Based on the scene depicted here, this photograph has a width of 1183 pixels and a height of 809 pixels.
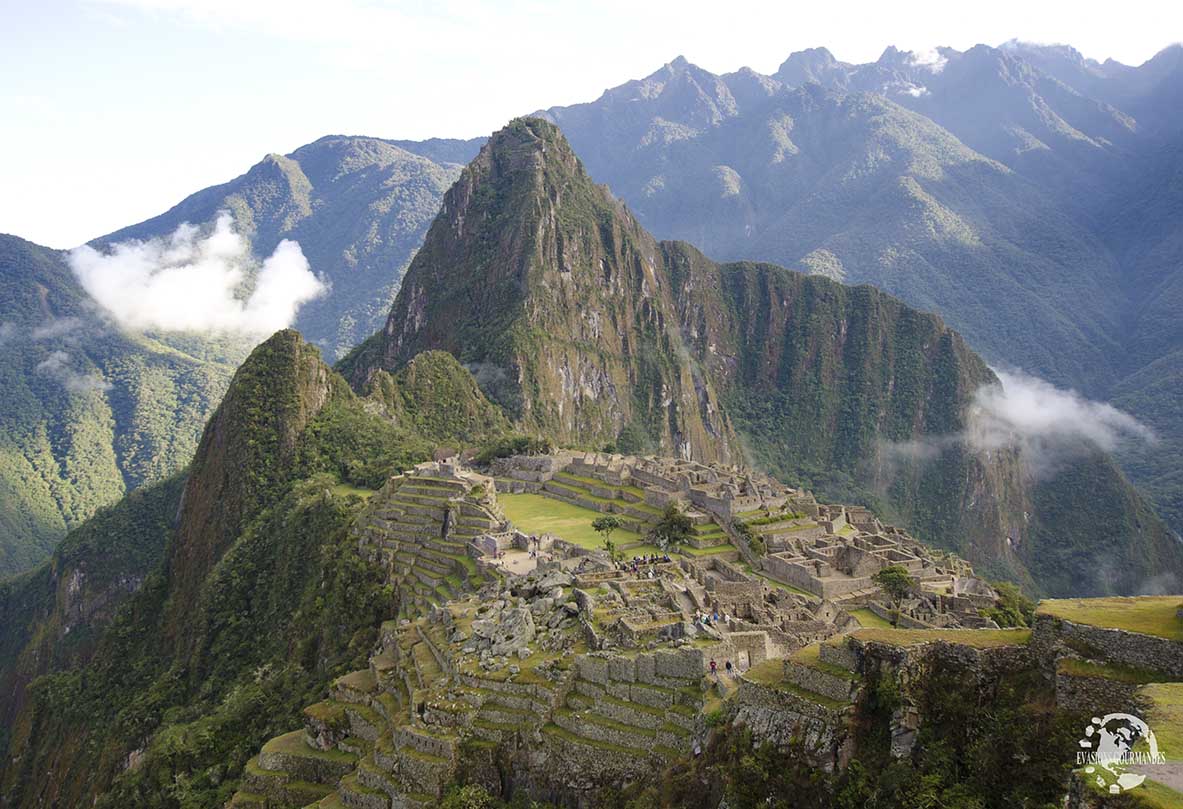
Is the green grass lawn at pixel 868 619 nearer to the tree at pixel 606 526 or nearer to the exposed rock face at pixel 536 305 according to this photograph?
the tree at pixel 606 526

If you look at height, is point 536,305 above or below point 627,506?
above

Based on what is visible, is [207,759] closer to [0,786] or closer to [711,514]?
[711,514]

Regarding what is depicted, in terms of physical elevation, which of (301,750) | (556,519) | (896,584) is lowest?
(301,750)

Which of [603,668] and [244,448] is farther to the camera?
[244,448]

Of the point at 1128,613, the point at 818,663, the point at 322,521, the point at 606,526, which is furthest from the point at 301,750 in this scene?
the point at 322,521

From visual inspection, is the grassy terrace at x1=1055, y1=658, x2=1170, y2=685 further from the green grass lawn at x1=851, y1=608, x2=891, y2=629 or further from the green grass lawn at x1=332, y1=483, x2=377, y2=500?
the green grass lawn at x1=332, y1=483, x2=377, y2=500

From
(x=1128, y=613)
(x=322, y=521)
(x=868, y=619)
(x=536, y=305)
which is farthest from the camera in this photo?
(x=536, y=305)

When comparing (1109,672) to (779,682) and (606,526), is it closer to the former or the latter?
(779,682)
